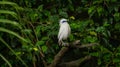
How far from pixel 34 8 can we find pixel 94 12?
943mm

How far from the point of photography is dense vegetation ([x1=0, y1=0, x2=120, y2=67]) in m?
4.01

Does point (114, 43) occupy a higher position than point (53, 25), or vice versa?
point (53, 25)

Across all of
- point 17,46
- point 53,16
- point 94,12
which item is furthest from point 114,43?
point 17,46

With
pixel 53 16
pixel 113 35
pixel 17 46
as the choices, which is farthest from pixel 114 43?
pixel 17 46

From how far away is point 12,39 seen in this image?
412 cm

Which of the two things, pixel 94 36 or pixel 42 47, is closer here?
pixel 42 47

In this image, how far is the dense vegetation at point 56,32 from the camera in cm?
401

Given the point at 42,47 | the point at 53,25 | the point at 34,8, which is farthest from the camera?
the point at 34,8

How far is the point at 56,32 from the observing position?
412cm

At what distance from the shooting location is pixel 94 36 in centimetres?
424

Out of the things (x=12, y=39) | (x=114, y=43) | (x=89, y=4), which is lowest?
(x=114, y=43)

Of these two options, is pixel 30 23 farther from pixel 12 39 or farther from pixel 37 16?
pixel 12 39

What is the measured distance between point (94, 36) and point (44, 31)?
2.26ft

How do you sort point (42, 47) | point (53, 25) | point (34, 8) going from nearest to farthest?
1. point (42, 47)
2. point (53, 25)
3. point (34, 8)
